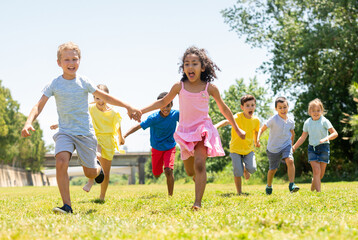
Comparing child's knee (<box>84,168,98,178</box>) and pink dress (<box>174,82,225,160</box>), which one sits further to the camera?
child's knee (<box>84,168,98,178</box>)

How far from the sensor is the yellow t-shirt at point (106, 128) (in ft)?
29.5

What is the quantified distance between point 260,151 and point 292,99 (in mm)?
4348

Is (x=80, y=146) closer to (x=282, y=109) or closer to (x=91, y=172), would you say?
(x=91, y=172)

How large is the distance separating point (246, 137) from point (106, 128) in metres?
3.50

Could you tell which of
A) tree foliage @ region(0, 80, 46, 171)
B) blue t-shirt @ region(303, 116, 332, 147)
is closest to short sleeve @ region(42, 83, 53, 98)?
blue t-shirt @ region(303, 116, 332, 147)

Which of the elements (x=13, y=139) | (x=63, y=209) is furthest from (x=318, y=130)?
(x=13, y=139)

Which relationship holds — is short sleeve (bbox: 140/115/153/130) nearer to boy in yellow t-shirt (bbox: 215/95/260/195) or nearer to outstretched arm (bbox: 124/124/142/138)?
outstretched arm (bbox: 124/124/142/138)

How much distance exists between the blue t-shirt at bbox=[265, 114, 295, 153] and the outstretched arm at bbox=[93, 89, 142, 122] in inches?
179

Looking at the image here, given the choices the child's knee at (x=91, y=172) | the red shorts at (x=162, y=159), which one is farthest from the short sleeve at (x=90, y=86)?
the red shorts at (x=162, y=159)

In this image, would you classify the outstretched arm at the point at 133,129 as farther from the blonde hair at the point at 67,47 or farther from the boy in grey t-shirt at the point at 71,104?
the blonde hair at the point at 67,47

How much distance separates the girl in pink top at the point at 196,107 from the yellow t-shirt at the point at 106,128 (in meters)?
2.02

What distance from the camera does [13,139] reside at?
2146 inches

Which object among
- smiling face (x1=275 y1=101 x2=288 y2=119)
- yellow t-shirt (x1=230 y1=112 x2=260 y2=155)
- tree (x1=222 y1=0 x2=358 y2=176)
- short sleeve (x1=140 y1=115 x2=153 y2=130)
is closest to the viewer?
short sleeve (x1=140 y1=115 x2=153 y2=130)

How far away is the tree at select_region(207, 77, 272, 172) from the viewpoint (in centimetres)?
4424
